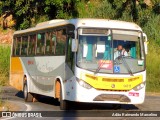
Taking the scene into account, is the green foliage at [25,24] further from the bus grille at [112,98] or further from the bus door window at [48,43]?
the bus grille at [112,98]

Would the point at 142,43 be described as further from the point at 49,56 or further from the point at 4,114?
the point at 4,114

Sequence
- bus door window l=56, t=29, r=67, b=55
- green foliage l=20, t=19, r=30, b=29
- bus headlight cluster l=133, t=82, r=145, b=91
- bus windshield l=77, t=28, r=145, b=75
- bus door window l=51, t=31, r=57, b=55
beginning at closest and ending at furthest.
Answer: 1. bus windshield l=77, t=28, r=145, b=75
2. bus headlight cluster l=133, t=82, r=145, b=91
3. bus door window l=56, t=29, r=67, b=55
4. bus door window l=51, t=31, r=57, b=55
5. green foliage l=20, t=19, r=30, b=29

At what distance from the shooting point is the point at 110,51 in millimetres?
17469

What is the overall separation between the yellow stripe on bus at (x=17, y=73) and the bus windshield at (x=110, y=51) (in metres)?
7.51

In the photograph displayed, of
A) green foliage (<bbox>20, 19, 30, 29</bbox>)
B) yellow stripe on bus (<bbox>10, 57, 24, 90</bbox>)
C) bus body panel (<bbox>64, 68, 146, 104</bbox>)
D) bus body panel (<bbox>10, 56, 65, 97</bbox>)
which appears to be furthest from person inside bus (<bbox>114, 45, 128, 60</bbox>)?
green foliage (<bbox>20, 19, 30, 29</bbox>)

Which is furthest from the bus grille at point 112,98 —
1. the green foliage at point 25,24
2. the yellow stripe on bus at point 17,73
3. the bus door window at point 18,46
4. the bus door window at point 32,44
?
the green foliage at point 25,24

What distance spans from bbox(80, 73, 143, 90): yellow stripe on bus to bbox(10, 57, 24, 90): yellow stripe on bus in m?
7.83

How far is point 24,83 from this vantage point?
23844 mm

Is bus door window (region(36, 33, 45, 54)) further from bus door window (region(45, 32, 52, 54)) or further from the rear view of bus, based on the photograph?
the rear view of bus

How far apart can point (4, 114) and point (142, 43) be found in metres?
5.17

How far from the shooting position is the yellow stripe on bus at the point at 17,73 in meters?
24.7

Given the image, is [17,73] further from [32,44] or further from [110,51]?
[110,51]

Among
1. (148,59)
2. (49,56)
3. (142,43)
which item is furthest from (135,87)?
(148,59)

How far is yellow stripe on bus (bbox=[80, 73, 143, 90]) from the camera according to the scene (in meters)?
17.0
